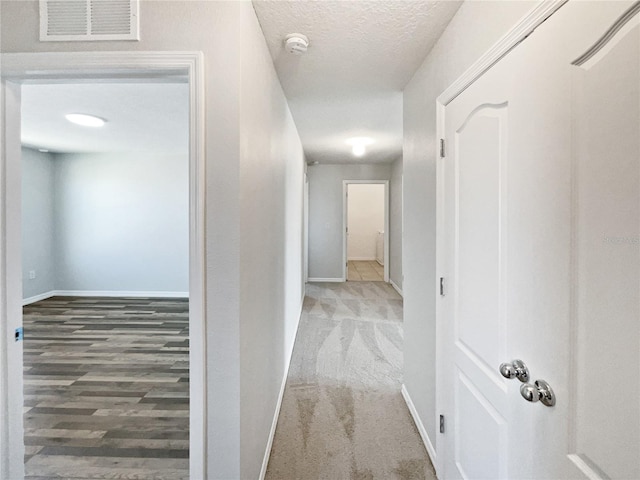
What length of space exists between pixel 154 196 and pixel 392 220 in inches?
180

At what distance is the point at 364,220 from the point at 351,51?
8.65 m

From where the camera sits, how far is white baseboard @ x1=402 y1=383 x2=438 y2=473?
1.72 m

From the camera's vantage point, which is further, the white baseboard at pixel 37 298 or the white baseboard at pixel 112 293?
the white baseboard at pixel 112 293

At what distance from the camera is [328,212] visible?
6.61m

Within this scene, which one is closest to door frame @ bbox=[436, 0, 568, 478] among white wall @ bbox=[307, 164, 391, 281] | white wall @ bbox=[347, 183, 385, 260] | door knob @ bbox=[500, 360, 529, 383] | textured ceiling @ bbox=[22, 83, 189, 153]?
door knob @ bbox=[500, 360, 529, 383]

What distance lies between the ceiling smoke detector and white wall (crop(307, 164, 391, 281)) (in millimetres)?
4769

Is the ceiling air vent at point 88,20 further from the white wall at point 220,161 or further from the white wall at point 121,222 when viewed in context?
the white wall at point 121,222

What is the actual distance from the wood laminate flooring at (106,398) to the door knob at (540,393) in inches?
70.3

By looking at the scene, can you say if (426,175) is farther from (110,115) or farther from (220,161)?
(110,115)

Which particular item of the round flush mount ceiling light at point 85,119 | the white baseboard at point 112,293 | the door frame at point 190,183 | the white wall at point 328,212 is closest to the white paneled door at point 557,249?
the door frame at point 190,183

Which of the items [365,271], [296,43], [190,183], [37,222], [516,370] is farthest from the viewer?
[365,271]

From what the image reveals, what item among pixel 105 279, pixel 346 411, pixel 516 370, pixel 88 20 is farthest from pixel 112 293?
pixel 516 370

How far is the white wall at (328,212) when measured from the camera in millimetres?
6543

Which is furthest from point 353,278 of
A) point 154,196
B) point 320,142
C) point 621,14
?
point 621,14
